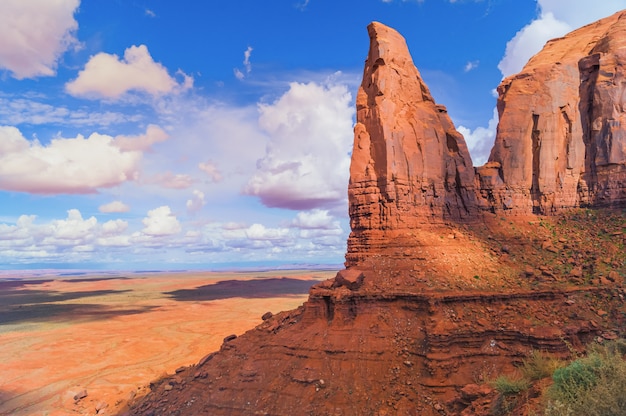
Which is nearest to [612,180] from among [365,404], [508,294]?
[508,294]

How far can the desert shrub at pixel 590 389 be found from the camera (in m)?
10.5

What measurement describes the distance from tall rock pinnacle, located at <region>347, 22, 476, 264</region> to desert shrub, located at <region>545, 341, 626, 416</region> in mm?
15000

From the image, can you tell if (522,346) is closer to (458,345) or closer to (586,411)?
(458,345)

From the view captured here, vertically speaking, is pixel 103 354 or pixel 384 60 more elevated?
pixel 384 60

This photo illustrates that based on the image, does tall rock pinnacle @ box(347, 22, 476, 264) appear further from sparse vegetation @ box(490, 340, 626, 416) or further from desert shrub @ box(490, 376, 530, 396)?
sparse vegetation @ box(490, 340, 626, 416)

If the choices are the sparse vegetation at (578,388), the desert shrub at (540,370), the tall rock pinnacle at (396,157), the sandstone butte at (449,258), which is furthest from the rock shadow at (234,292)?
the sparse vegetation at (578,388)

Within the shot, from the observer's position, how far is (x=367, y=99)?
30219mm

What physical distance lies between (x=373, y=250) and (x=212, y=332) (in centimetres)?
4146

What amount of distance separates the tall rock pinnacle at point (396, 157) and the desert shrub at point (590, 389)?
1500cm

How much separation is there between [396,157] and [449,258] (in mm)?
7586

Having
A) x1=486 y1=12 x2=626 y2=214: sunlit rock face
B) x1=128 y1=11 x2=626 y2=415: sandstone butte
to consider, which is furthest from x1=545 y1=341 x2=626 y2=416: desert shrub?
x1=486 y1=12 x2=626 y2=214: sunlit rock face

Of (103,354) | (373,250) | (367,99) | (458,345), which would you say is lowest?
(103,354)

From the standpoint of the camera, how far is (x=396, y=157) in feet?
92.6

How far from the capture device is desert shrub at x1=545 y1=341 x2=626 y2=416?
10.5 m
